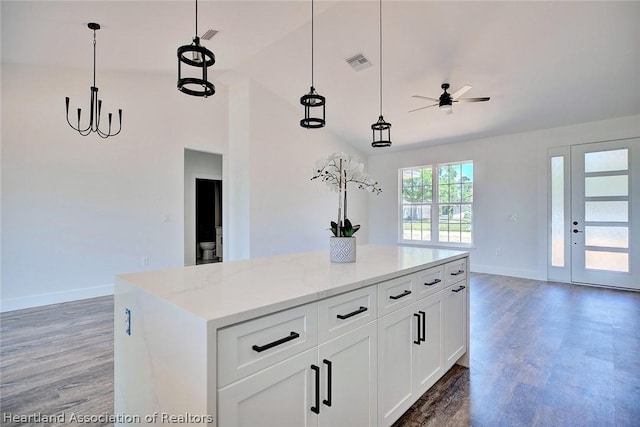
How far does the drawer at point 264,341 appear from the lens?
0.87 m

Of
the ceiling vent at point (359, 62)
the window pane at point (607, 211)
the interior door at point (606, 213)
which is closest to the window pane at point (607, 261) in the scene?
the interior door at point (606, 213)

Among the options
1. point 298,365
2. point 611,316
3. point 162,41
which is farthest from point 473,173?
point 298,365

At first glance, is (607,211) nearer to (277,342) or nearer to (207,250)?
(277,342)

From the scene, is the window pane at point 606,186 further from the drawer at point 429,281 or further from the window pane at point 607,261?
the drawer at point 429,281

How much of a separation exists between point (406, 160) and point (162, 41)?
5229mm

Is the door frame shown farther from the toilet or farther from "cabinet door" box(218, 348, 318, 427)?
the toilet

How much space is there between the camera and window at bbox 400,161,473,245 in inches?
247

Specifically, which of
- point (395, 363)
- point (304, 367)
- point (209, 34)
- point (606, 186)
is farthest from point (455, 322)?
point (606, 186)

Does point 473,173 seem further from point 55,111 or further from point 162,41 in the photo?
point 55,111

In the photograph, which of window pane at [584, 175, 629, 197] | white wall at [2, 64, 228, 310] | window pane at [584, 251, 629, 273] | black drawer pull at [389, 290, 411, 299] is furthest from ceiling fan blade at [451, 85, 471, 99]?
white wall at [2, 64, 228, 310]

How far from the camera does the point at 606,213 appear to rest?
15.6ft

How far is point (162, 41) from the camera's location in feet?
11.3

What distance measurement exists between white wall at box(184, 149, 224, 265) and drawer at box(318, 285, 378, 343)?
223 inches

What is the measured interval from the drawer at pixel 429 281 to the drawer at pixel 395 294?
7 cm
